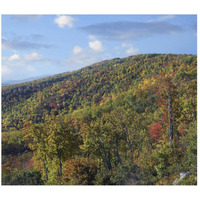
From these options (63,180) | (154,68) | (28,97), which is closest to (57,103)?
(28,97)

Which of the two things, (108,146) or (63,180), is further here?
(108,146)

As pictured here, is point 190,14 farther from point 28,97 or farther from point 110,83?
point 28,97

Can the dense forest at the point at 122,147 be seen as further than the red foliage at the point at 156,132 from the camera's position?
No

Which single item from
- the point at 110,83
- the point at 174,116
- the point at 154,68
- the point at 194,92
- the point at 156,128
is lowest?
the point at 156,128

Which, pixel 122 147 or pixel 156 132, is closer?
pixel 156 132

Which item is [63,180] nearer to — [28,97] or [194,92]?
[194,92]

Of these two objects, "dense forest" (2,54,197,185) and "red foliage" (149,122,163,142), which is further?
"red foliage" (149,122,163,142)

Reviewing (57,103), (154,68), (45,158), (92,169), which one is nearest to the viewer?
(92,169)

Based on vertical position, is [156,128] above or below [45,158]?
above

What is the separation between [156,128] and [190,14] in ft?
48.6

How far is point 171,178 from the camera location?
11156 millimetres

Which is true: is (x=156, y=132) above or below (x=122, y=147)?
above

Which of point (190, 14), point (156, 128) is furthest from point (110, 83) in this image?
point (190, 14)

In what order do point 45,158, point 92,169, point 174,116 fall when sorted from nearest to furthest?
point 92,169 → point 174,116 → point 45,158
